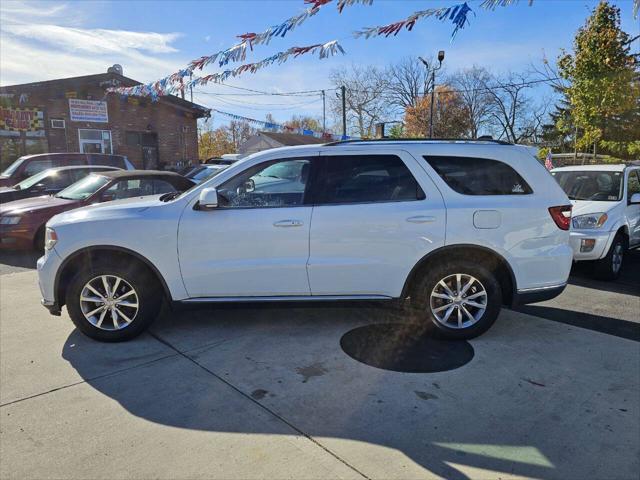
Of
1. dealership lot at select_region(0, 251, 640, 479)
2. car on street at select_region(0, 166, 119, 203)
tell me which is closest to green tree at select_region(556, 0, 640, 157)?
dealership lot at select_region(0, 251, 640, 479)

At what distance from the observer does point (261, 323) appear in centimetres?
476

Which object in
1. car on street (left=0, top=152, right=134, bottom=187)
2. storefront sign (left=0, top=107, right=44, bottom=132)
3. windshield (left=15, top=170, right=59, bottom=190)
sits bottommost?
windshield (left=15, top=170, right=59, bottom=190)

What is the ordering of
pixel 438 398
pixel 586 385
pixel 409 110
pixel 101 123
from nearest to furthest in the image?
pixel 438 398 → pixel 586 385 → pixel 101 123 → pixel 409 110

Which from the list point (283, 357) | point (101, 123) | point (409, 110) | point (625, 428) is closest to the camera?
point (625, 428)

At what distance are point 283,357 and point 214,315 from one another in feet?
4.30

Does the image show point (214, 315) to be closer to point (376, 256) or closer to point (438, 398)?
point (376, 256)

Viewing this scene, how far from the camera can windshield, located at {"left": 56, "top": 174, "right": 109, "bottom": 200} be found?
27.5 ft

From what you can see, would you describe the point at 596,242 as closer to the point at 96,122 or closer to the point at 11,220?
the point at 11,220

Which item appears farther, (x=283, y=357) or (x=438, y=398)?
(x=283, y=357)

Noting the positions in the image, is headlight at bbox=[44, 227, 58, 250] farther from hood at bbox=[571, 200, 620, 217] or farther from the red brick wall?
the red brick wall

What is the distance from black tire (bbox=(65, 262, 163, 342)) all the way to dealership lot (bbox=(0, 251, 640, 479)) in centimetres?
12

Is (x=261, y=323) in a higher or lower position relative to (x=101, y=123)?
lower

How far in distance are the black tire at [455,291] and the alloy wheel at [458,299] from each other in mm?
13

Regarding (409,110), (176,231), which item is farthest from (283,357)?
(409,110)
